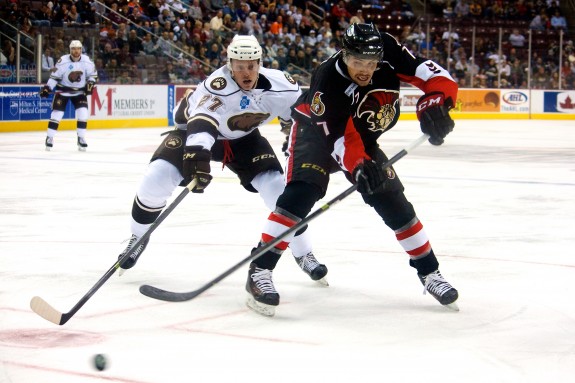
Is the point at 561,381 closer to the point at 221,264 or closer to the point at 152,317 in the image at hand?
the point at 152,317

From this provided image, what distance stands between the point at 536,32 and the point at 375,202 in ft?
64.3

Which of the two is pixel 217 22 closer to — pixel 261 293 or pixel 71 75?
pixel 71 75

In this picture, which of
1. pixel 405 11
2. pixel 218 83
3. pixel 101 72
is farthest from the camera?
pixel 405 11

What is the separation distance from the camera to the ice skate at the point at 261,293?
369 cm

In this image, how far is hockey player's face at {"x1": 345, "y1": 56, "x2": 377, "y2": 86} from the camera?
11.8 feet

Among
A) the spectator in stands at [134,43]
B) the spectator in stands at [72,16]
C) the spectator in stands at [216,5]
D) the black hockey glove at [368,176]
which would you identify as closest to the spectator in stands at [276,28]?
the spectator in stands at [216,5]

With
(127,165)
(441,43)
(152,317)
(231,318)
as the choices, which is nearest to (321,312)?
(231,318)

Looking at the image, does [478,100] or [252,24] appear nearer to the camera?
[252,24]

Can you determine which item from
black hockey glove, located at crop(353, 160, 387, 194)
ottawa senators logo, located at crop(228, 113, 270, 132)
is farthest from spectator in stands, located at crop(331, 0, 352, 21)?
black hockey glove, located at crop(353, 160, 387, 194)

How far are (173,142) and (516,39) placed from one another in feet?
61.9

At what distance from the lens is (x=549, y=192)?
316 inches

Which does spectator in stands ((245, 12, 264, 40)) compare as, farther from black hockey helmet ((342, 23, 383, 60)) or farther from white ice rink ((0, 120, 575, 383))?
black hockey helmet ((342, 23, 383, 60))

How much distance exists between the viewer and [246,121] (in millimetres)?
4324

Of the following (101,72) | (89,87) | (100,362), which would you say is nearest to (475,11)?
(101,72)
